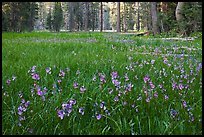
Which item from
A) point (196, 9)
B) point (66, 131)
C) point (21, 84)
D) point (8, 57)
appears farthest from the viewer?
point (196, 9)

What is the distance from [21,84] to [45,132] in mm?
1505

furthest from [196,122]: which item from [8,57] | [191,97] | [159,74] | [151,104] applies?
[8,57]

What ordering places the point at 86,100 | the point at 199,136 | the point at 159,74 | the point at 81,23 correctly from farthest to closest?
the point at 81,23
the point at 159,74
the point at 86,100
the point at 199,136

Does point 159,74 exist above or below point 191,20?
below

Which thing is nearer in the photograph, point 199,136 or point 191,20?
point 199,136

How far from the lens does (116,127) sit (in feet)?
7.33

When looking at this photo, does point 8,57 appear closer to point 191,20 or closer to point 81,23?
point 191,20

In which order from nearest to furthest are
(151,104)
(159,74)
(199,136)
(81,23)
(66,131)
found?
(199,136) < (66,131) < (151,104) < (159,74) < (81,23)

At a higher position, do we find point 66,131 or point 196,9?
point 196,9

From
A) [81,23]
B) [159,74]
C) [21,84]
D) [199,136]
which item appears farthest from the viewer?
[81,23]

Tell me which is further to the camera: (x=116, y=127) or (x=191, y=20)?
(x=191, y=20)

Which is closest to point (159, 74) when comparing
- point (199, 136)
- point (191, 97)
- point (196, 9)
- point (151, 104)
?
→ point (191, 97)

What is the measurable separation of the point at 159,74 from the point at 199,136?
2.25m

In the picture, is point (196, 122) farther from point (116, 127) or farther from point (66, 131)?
point (66, 131)
